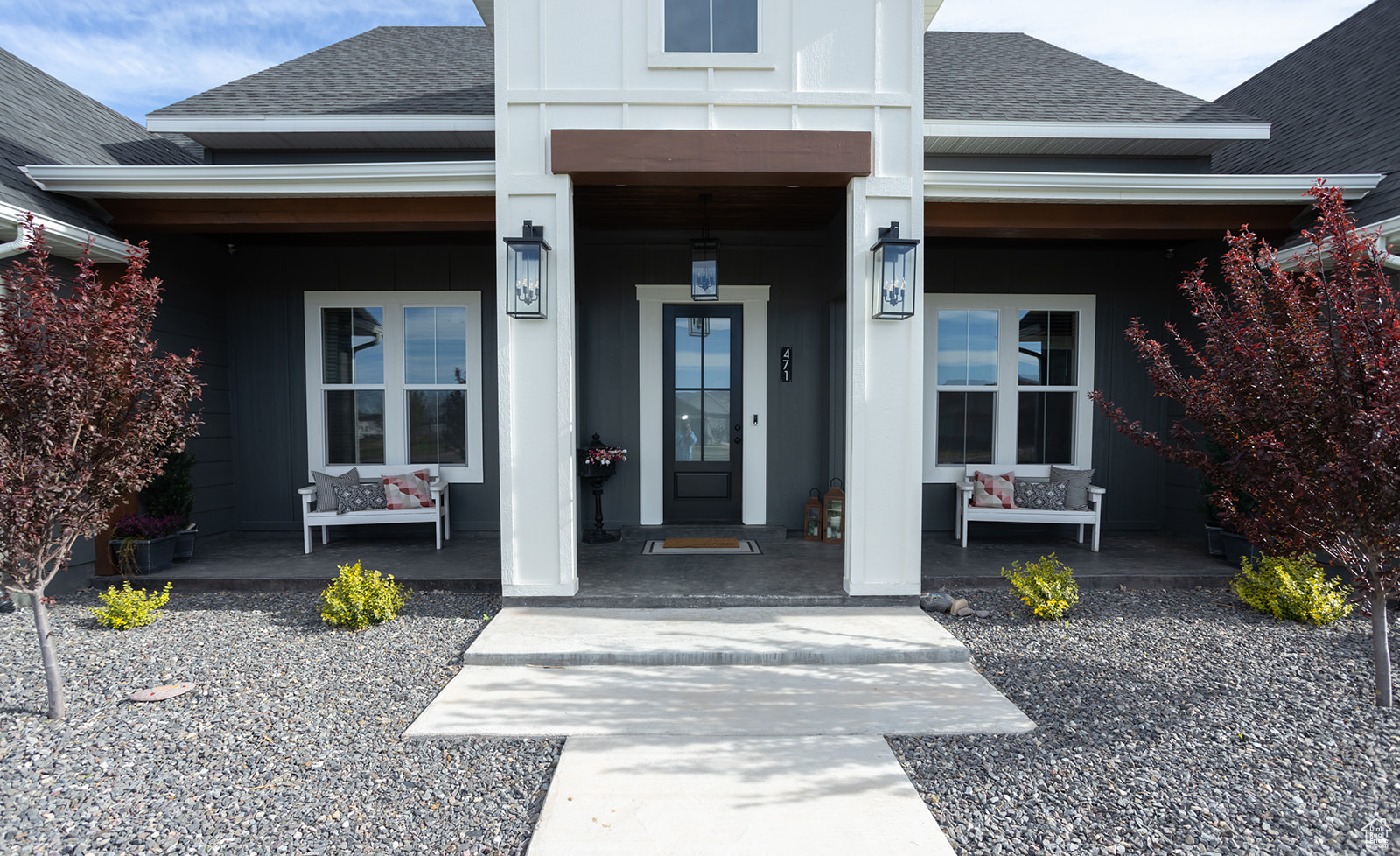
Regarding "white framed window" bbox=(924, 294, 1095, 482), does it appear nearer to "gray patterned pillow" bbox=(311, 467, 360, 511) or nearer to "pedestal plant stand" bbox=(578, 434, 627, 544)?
"pedestal plant stand" bbox=(578, 434, 627, 544)

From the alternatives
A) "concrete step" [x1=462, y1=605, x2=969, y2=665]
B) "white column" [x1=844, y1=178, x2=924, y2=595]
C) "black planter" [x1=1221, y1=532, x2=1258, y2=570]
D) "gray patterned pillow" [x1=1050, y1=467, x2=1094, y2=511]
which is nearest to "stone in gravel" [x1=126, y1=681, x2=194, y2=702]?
"concrete step" [x1=462, y1=605, x2=969, y2=665]

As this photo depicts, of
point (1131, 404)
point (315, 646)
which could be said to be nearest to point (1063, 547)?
point (1131, 404)

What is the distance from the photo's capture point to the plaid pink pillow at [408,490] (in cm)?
603

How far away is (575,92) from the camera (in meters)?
4.30

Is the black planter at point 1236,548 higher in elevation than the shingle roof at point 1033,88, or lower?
lower

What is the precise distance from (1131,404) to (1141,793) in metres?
5.25

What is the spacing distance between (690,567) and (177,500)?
4.14 meters

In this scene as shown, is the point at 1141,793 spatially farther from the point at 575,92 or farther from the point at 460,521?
the point at 460,521

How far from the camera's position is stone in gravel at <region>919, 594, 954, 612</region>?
450cm

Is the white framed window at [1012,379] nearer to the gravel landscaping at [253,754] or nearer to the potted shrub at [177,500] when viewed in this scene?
the gravel landscaping at [253,754]

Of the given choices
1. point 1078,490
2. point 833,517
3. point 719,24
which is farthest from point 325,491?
point 1078,490

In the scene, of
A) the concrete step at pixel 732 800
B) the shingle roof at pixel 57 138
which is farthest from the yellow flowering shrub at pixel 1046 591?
the shingle roof at pixel 57 138

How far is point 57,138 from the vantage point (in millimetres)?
5449

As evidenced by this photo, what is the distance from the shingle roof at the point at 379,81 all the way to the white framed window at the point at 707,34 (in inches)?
92.1
